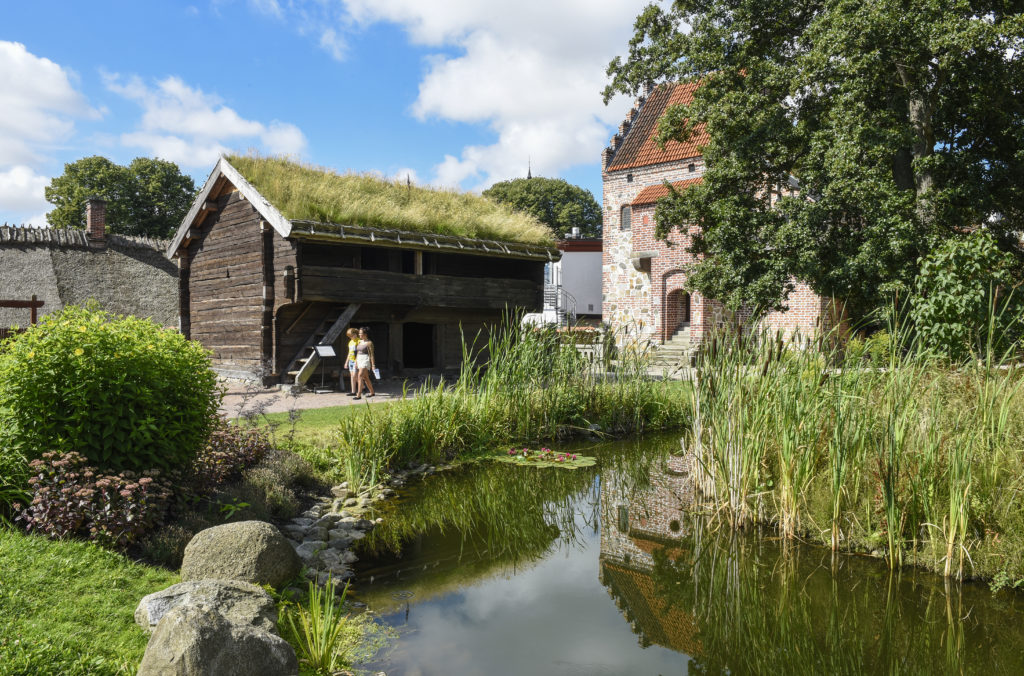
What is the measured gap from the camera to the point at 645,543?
658 centimetres

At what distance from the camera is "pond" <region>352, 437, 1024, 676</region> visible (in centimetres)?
441

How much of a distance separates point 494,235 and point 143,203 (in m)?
32.9

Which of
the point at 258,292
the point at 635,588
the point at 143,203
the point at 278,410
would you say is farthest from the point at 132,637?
the point at 143,203

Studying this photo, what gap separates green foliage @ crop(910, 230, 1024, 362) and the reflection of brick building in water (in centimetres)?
387

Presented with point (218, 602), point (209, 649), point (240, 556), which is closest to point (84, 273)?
point (240, 556)

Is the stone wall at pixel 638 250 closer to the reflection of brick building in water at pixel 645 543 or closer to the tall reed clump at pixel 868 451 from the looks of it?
the reflection of brick building in water at pixel 645 543

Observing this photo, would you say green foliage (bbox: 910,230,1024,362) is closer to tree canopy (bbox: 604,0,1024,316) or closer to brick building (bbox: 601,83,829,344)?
tree canopy (bbox: 604,0,1024,316)

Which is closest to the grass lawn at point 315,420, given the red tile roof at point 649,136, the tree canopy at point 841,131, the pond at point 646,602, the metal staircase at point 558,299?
the pond at point 646,602

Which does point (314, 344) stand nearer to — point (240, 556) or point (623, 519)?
point (623, 519)

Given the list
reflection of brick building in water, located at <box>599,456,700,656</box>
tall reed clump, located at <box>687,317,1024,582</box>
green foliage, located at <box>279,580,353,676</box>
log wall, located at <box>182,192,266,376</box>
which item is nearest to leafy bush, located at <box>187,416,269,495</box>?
green foliage, located at <box>279,580,353,676</box>

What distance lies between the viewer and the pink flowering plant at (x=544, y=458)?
30.8ft

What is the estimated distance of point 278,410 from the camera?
12047 millimetres

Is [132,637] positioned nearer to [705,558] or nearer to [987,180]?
[705,558]

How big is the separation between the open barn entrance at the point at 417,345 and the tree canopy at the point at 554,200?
36.8 metres
